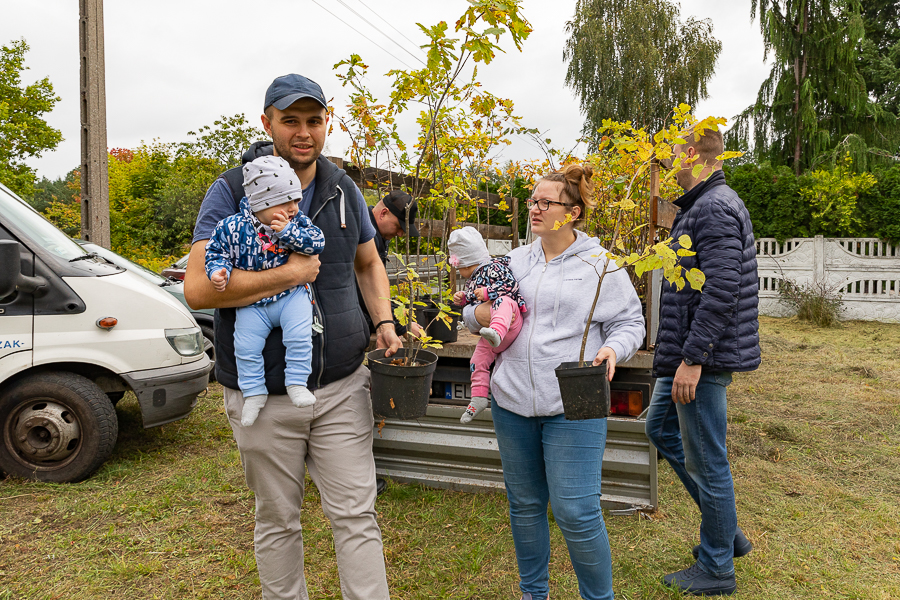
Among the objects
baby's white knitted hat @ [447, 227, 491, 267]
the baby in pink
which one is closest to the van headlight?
baby's white knitted hat @ [447, 227, 491, 267]

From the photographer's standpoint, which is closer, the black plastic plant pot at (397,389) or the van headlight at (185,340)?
the black plastic plant pot at (397,389)

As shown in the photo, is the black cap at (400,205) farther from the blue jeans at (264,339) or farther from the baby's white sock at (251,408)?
the baby's white sock at (251,408)

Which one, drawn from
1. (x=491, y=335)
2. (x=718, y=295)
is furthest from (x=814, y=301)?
(x=491, y=335)

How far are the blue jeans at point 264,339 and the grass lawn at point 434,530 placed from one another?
144 cm

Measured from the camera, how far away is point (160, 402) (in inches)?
159

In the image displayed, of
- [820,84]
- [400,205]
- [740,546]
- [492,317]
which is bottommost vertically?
[740,546]

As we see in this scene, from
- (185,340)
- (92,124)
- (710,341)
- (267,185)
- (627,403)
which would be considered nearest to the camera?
(267,185)

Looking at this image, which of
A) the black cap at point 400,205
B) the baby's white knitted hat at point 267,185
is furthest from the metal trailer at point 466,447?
the baby's white knitted hat at point 267,185

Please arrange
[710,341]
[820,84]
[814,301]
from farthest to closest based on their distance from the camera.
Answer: [820,84] < [814,301] < [710,341]

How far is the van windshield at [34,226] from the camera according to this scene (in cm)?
386

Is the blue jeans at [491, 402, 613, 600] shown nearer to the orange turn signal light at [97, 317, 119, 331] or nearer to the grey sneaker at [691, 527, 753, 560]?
the grey sneaker at [691, 527, 753, 560]

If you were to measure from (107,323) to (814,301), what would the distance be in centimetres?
1189

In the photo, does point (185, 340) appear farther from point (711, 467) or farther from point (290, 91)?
point (711, 467)

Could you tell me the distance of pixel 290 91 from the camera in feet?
5.81
